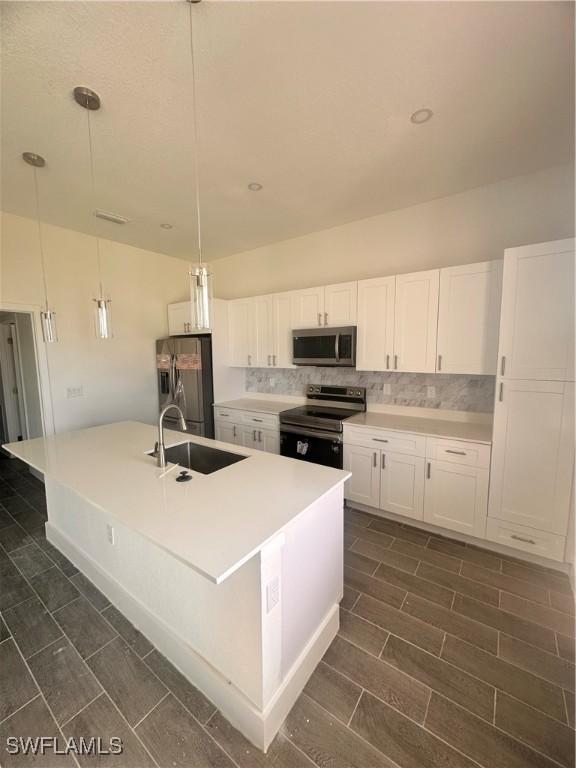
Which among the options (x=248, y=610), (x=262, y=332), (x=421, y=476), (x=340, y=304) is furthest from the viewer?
(x=262, y=332)

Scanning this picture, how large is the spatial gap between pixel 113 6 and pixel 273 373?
3.34 meters

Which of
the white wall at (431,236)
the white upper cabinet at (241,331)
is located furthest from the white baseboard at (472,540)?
the white wall at (431,236)

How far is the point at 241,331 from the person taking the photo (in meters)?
4.07

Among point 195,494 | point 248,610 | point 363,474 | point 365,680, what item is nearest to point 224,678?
point 248,610

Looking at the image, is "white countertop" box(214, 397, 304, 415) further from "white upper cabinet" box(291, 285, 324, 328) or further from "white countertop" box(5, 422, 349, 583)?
"white countertop" box(5, 422, 349, 583)

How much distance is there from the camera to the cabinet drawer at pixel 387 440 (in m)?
2.60

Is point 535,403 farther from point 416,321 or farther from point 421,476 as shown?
point 416,321

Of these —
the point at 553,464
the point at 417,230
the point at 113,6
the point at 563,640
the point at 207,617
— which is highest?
the point at 113,6

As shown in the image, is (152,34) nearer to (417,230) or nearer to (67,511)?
(417,230)

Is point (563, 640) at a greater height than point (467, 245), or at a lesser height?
lesser

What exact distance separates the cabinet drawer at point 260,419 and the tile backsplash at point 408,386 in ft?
2.05

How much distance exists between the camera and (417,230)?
9.86 feet

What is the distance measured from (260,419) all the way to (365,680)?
2470mm

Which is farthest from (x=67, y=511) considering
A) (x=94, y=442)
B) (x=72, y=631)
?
(x=72, y=631)
